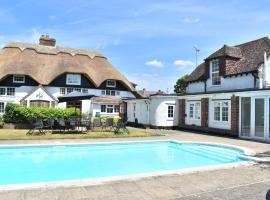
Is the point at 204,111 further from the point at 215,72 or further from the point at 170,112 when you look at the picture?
the point at 215,72

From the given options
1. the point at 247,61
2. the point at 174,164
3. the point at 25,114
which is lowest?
the point at 174,164

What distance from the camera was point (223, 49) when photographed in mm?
26281

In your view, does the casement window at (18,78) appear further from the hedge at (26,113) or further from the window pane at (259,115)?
the window pane at (259,115)

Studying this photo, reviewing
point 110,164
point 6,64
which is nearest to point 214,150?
point 110,164

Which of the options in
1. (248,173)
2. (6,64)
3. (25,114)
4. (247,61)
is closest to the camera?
(248,173)

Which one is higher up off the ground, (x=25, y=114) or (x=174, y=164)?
(x=25, y=114)

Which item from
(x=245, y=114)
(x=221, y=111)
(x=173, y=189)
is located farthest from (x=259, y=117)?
(x=173, y=189)

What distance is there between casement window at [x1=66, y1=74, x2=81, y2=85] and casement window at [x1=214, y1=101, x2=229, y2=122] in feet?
74.7

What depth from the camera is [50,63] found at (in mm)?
41219

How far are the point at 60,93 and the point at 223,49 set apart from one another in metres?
21.3

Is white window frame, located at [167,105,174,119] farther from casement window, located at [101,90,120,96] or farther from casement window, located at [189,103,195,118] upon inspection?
casement window, located at [101,90,120,96]

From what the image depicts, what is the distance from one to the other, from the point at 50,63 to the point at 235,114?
89.3 ft

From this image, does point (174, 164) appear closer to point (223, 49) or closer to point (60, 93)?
point (223, 49)

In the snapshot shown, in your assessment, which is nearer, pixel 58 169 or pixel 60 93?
pixel 58 169
